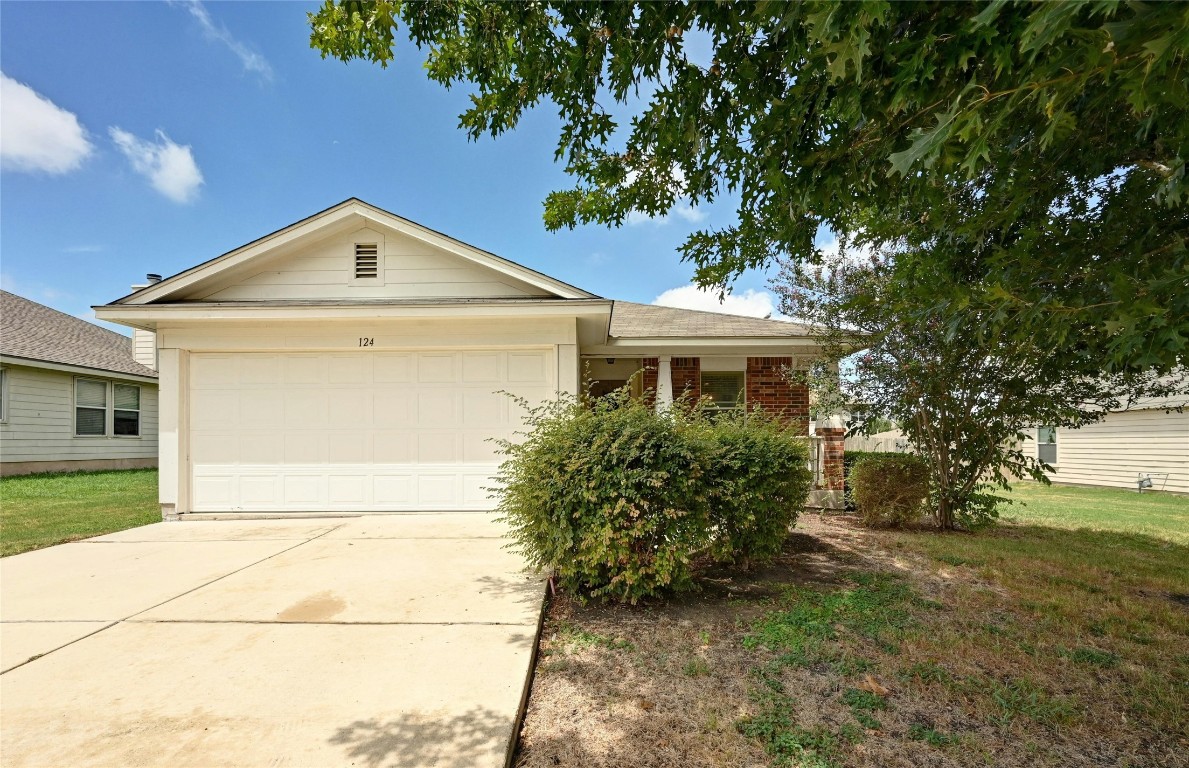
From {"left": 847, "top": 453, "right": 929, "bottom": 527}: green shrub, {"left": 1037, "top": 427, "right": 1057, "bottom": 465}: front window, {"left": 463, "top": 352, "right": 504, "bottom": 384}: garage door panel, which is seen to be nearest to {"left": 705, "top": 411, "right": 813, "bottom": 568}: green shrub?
{"left": 847, "top": 453, "right": 929, "bottom": 527}: green shrub

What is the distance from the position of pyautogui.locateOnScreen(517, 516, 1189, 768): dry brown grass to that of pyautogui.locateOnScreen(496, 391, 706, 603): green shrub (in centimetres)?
42

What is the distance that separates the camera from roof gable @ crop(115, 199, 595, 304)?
7996 mm

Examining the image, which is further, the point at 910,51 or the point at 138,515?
the point at 138,515

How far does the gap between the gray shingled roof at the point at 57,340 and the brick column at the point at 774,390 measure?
667 inches

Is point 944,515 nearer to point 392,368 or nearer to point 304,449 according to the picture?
point 392,368

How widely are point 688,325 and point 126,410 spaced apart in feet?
55.0

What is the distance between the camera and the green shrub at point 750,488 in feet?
14.9

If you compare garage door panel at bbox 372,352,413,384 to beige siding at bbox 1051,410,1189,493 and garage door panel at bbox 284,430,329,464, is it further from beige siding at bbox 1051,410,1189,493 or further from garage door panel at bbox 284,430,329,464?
beige siding at bbox 1051,410,1189,493

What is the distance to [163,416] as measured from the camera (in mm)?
7641

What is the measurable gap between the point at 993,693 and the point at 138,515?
1077 centimetres

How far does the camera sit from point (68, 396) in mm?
14242

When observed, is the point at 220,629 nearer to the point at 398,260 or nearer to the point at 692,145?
the point at 692,145

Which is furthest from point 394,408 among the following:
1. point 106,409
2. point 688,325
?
point 106,409

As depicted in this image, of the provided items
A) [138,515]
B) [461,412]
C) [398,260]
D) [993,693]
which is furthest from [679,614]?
[138,515]
